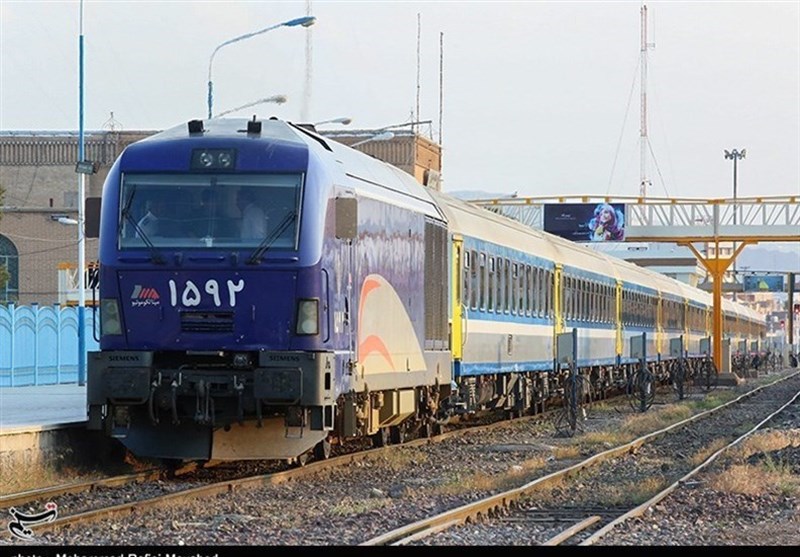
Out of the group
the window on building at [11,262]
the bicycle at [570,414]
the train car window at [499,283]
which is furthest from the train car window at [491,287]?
the window on building at [11,262]

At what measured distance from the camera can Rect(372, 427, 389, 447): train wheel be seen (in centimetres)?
2125

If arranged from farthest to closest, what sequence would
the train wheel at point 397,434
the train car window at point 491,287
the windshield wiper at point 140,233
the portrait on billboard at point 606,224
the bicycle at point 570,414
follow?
1. the portrait on billboard at point 606,224
2. the bicycle at point 570,414
3. the train car window at point 491,287
4. the train wheel at point 397,434
5. the windshield wiper at point 140,233

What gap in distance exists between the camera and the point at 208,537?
12.0 meters

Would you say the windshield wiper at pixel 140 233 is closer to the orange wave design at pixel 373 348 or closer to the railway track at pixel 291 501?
the railway track at pixel 291 501


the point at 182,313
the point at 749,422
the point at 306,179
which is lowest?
the point at 749,422

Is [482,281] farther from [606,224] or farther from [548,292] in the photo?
[606,224]

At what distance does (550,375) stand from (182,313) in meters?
17.7

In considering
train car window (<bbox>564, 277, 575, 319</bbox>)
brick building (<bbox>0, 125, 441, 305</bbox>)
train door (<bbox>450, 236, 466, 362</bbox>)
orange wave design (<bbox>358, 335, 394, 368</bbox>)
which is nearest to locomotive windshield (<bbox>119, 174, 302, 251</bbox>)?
orange wave design (<bbox>358, 335, 394, 368</bbox>)

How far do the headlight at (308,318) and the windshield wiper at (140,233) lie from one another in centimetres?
151

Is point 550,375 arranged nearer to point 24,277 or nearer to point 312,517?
point 312,517

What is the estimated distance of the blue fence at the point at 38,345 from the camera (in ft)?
106

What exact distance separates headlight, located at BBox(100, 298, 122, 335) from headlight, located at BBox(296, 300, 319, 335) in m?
1.92

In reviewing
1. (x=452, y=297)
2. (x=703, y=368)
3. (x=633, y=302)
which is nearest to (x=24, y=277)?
(x=703, y=368)

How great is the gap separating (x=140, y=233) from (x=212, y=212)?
788 millimetres
